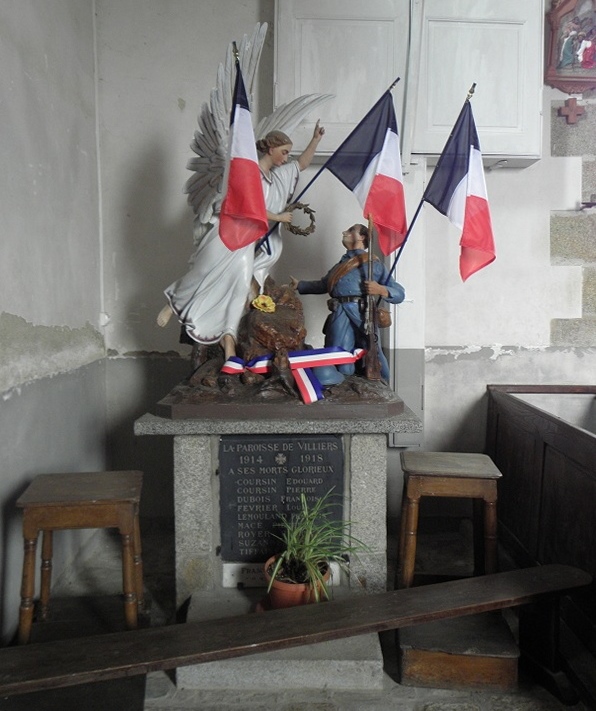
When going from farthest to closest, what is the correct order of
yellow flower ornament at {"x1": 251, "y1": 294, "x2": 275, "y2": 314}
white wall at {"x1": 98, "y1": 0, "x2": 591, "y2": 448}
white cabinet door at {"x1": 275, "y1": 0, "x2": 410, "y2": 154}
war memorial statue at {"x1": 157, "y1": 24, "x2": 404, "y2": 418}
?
1. white wall at {"x1": 98, "y1": 0, "x2": 591, "y2": 448}
2. white cabinet door at {"x1": 275, "y1": 0, "x2": 410, "y2": 154}
3. yellow flower ornament at {"x1": 251, "y1": 294, "x2": 275, "y2": 314}
4. war memorial statue at {"x1": 157, "y1": 24, "x2": 404, "y2": 418}

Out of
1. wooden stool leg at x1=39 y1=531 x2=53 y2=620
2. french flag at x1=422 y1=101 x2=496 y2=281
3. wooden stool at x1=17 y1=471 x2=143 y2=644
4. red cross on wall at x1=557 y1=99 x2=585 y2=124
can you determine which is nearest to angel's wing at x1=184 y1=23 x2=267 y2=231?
french flag at x1=422 y1=101 x2=496 y2=281

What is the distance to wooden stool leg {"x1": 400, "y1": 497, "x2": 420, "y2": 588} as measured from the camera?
2.52 m

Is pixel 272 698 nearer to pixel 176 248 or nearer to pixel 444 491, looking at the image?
pixel 444 491

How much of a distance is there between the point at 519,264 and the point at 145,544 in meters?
2.90

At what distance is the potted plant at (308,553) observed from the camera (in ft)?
7.45

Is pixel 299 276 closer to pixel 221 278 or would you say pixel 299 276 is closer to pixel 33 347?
pixel 221 278

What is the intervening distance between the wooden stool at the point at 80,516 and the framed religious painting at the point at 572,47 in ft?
11.4

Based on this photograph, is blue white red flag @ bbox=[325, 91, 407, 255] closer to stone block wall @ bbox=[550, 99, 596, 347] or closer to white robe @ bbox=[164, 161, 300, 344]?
white robe @ bbox=[164, 161, 300, 344]

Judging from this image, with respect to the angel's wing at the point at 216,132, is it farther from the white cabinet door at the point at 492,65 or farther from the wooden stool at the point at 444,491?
the wooden stool at the point at 444,491

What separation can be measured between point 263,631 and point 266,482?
0.70 m

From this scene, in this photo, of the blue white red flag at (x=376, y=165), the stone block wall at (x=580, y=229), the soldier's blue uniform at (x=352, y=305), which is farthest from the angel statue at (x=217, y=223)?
the stone block wall at (x=580, y=229)

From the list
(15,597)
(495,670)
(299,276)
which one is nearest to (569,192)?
(299,276)

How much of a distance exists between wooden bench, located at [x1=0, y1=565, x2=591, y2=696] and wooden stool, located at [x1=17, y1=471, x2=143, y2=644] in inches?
14.2

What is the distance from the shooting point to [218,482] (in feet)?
8.33
